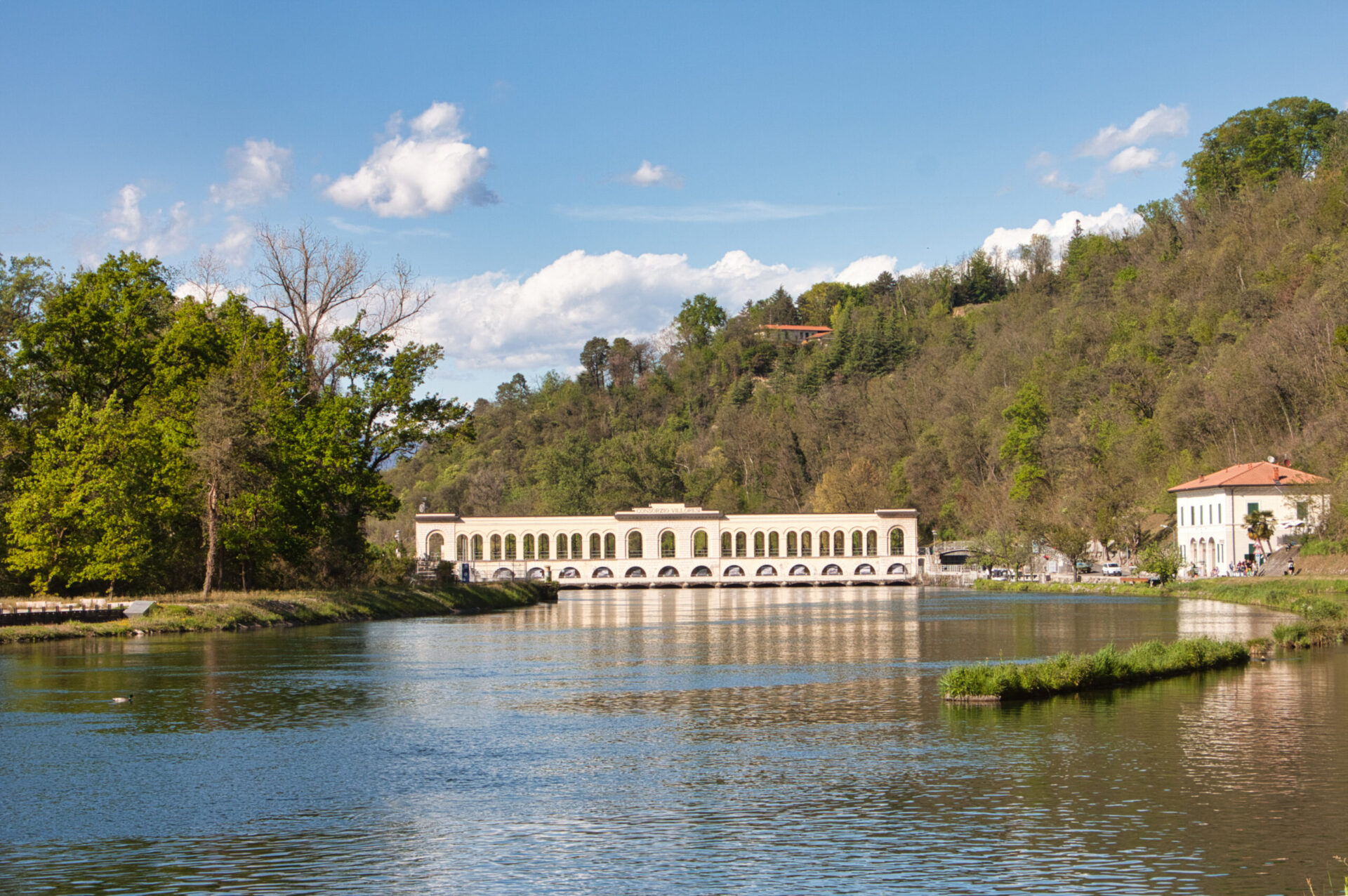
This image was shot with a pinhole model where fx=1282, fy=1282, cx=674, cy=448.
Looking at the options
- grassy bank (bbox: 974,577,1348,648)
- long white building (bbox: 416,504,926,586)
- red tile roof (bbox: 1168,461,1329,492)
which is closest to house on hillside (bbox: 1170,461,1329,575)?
red tile roof (bbox: 1168,461,1329,492)

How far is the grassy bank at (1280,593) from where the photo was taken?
29.1 metres

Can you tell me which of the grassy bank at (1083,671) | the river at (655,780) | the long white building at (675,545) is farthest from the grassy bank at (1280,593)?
the long white building at (675,545)

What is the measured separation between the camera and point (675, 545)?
350 ft

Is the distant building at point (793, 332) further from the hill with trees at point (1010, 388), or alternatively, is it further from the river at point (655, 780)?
the river at point (655, 780)

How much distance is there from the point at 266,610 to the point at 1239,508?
46.0 m

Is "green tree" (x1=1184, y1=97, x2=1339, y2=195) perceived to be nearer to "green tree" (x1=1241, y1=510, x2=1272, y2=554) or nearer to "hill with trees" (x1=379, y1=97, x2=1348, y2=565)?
"hill with trees" (x1=379, y1=97, x2=1348, y2=565)

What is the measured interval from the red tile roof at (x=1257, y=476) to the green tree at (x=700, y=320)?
330 ft

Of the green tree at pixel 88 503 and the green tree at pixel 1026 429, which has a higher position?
the green tree at pixel 1026 429

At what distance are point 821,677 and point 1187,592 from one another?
35.6 meters

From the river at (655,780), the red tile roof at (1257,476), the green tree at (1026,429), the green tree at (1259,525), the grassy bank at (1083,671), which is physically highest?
the green tree at (1026,429)

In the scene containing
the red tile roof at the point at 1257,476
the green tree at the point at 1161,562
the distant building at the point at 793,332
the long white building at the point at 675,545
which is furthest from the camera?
the distant building at the point at 793,332

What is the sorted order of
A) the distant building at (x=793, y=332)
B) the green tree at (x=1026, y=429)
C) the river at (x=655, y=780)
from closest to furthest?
the river at (x=655, y=780) → the green tree at (x=1026, y=429) → the distant building at (x=793, y=332)

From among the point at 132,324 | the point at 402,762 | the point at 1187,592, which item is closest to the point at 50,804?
the point at 402,762

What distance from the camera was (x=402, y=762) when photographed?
16266mm
